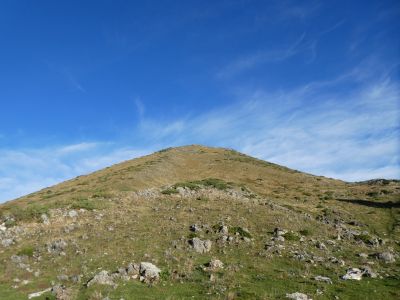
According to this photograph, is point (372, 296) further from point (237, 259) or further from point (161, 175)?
point (161, 175)

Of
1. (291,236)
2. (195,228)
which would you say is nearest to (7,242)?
(195,228)

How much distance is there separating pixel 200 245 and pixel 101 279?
32.8ft

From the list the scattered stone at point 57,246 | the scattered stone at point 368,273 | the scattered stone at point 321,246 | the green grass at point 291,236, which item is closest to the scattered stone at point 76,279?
the scattered stone at point 57,246

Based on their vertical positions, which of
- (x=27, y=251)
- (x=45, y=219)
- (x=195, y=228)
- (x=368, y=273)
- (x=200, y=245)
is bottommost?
(x=368, y=273)

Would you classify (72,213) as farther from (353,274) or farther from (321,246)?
(353,274)

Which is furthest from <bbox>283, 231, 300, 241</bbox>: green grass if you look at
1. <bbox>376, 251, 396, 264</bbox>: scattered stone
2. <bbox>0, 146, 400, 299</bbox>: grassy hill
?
<bbox>376, 251, 396, 264</bbox>: scattered stone

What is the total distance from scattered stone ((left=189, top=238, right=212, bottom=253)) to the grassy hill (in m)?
0.09

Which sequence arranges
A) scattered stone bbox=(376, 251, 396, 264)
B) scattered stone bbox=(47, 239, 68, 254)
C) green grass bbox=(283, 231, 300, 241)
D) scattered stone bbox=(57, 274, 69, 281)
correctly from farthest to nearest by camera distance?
green grass bbox=(283, 231, 300, 241) → scattered stone bbox=(47, 239, 68, 254) → scattered stone bbox=(376, 251, 396, 264) → scattered stone bbox=(57, 274, 69, 281)

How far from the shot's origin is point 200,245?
34531 mm

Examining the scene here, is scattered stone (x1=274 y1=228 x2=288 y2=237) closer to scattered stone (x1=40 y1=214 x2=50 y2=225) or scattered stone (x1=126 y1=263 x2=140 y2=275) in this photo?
scattered stone (x1=126 y1=263 x2=140 y2=275)

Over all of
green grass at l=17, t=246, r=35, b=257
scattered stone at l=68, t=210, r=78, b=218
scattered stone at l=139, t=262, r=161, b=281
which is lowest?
scattered stone at l=139, t=262, r=161, b=281

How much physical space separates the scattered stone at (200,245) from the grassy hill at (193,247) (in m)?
0.09

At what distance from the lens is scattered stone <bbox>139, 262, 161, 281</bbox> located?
2766 centimetres

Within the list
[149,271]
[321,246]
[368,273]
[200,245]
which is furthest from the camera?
[321,246]
